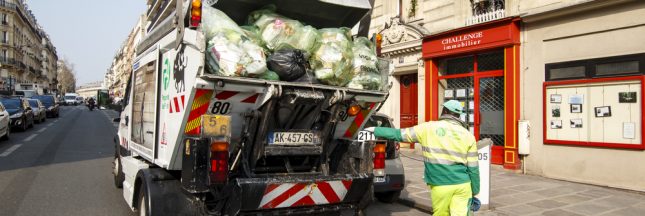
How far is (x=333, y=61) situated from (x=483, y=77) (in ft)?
25.0

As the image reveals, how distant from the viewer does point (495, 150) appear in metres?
10.6

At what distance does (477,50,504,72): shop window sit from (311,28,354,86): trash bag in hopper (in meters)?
7.04

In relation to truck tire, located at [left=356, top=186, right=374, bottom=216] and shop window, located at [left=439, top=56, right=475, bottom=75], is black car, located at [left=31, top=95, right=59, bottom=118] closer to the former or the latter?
shop window, located at [left=439, top=56, right=475, bottom=75]

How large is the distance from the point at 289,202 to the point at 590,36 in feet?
24.3

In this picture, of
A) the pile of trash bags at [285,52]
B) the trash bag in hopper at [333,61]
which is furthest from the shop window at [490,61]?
the trash bag in hopper at [333,61]

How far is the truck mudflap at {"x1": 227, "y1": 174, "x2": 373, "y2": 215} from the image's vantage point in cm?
387

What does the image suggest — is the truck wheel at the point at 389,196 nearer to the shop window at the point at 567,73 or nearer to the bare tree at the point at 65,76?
the shop window at the point at 567,73

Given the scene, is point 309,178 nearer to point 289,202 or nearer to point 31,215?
point 289,202

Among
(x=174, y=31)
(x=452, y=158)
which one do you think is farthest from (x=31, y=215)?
(x=452, y=158)

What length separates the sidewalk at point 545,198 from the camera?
21.1 ft

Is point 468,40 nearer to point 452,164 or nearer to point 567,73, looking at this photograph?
point 567,73

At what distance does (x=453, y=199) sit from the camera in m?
3.95

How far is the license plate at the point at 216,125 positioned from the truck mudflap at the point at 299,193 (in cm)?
45

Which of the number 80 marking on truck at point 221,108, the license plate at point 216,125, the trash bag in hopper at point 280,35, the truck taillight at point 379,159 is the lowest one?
the truck taillight at point 379,159
